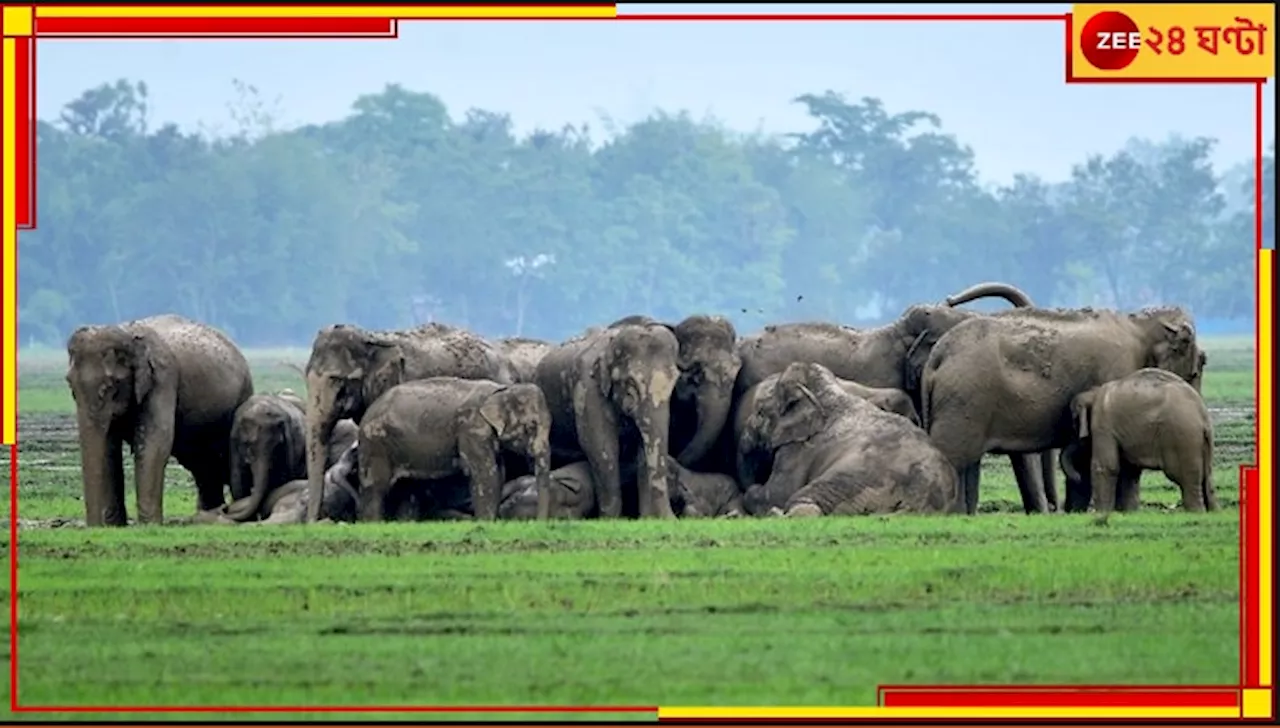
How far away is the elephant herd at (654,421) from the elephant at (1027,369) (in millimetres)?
15

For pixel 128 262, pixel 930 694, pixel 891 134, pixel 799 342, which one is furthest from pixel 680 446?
pixel 891 134

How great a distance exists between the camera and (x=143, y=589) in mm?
18250

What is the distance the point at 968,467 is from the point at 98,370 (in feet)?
19.4

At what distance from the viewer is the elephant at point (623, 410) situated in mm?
23109

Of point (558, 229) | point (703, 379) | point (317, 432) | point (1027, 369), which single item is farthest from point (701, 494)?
point (558, 229)

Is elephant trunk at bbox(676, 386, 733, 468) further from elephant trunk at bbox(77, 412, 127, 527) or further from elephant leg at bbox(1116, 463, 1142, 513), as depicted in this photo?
elephant trunk at bbox(77, 412, 127, 527)

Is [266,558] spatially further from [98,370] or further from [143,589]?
[98,370]

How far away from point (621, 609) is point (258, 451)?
7.31 m

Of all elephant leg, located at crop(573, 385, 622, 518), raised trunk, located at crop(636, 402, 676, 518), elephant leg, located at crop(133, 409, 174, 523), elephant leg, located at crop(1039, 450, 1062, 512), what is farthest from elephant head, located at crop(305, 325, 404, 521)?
elephant leg, located at crop(1039, 450, 1062, 512)

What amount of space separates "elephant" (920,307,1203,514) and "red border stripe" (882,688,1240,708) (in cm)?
869

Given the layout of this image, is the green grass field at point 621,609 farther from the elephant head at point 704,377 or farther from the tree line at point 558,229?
the tree line at point 558,229

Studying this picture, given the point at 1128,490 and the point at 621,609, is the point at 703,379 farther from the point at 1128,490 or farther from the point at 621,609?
the point at 621,609

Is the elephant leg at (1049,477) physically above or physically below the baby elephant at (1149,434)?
below

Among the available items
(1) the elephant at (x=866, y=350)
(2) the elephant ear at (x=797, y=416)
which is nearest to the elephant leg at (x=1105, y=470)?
(2) the elephant ear at (x=797, y=416)
